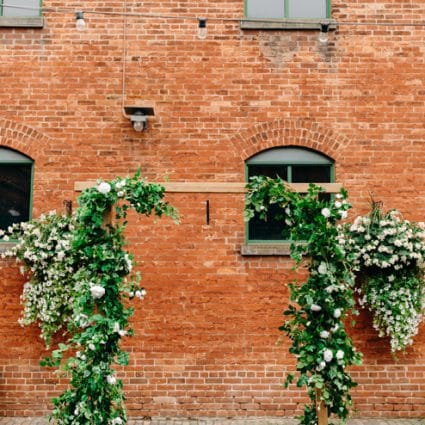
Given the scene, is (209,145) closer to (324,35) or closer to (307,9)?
(324,35)

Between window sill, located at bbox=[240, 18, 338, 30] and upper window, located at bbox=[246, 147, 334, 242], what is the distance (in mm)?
1709

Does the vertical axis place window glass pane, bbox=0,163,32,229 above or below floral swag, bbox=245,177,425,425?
above

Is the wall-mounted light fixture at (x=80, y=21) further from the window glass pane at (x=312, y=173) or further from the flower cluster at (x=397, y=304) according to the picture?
the flower cluster at (x=397, y=304)

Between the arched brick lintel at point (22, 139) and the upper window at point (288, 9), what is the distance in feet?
11.3

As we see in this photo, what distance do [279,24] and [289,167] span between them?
2.02m

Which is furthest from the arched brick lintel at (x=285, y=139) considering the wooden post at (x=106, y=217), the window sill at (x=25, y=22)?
the window sill at (x=25, y=22)

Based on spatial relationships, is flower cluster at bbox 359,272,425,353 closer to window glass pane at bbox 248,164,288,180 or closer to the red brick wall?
the red brick wall

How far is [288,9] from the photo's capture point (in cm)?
748

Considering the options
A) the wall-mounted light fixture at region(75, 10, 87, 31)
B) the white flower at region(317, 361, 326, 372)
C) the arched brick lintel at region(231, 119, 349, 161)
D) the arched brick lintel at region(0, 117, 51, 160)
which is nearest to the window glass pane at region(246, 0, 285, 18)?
the arched brick lintel at region(231, 119, 349, 161)

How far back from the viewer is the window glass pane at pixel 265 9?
7441mm

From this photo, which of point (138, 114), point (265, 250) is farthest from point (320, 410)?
point (138, 114)

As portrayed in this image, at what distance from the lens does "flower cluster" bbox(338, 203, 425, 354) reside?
649 centimetres

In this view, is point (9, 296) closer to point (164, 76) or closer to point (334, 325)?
point (164, 76)

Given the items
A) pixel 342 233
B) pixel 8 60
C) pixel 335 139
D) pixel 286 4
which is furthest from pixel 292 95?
pixel 8 60
